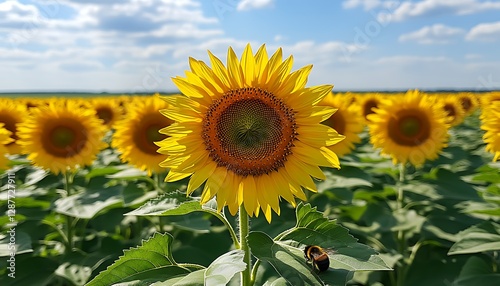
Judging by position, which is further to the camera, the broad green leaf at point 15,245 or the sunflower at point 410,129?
the sunflower at point 410,129

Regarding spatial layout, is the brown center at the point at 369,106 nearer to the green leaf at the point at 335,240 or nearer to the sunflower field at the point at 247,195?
the sunflower field at the point at 247,195

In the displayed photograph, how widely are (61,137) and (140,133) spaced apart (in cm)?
105

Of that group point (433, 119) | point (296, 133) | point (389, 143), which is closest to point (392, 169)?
point (389, 143)

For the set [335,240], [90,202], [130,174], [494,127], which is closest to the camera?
[335,240]

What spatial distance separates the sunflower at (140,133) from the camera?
18.7 ft

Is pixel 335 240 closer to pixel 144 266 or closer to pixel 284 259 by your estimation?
pixel 284 259

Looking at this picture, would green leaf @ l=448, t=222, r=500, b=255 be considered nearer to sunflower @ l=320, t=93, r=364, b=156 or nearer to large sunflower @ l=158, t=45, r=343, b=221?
large sunflower @ l=158, t=45, r=343, b=221

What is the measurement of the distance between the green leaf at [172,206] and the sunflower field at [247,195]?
0.4 inches

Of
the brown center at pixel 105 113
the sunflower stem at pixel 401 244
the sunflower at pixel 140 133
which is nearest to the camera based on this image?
the sunflower stem at pixel 401 244

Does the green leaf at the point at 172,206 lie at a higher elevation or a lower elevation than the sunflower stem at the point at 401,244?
higher

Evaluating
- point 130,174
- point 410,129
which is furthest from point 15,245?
point 410,129

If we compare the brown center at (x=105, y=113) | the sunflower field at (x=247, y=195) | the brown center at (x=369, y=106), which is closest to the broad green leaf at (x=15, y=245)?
the sunflower field at (x=247, y=195)

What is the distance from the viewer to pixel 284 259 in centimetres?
208

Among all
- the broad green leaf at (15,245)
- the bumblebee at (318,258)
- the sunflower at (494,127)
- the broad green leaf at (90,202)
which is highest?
the sunflower at (494,127)
